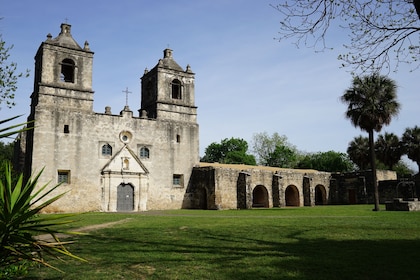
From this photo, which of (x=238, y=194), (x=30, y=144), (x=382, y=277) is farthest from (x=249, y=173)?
(x=382, y=277)

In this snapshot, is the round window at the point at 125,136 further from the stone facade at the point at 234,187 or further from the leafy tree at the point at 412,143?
the leafy tree at the point at 412,143

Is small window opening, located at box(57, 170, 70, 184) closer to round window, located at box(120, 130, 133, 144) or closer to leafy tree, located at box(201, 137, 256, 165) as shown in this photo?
round window, located at box(120, 130, 133, 144)

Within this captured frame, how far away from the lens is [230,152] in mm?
55438

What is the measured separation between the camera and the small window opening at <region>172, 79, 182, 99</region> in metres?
29.2

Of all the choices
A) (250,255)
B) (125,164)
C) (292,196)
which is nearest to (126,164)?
(125,164)

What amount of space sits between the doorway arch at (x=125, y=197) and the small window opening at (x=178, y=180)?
11.2 feet

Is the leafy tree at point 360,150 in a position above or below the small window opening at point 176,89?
below

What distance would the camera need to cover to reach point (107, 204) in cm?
2403

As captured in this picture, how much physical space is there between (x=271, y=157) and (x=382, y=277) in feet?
172

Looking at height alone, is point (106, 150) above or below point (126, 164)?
above

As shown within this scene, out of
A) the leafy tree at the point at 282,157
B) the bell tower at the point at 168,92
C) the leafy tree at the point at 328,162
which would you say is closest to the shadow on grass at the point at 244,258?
the bell tower at the point at 168,92

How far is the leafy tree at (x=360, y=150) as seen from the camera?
41.1m

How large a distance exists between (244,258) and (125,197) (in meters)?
19.5

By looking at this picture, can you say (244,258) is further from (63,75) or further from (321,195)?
(321,195)
